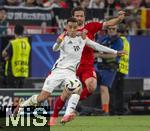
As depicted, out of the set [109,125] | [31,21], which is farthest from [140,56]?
[109,125]

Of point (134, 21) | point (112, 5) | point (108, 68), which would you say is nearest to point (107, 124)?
point (108, 68)

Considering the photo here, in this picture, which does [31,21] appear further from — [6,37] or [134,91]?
[134,91]

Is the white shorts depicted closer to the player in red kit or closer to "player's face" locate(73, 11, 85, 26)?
the player in red kit

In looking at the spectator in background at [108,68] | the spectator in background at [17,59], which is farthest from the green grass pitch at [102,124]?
the spectator in background at [17,59]

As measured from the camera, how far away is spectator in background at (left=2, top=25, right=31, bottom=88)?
60.5ft

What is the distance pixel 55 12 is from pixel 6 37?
2.04m

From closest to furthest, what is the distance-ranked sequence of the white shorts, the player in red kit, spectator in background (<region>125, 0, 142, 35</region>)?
the white shorts, the player in red kit, spectator in background (<region>125, 0, 142, 35</region>)

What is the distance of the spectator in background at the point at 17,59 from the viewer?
60.5 feet

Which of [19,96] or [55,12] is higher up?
[55,12]

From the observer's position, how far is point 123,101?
1883 cm

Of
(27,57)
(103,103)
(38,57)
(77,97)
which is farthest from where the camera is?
(38,57)

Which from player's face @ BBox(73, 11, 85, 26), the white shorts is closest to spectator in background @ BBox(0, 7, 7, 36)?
player's face @ BBox(73, 11, 85, 26)

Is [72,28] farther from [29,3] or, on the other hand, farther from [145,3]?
[145,3]

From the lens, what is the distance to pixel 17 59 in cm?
1872
